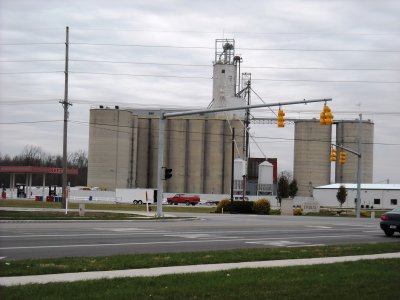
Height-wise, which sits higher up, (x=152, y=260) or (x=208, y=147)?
(x=208, y=147)

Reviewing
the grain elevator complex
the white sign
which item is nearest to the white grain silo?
the grain elevator complex

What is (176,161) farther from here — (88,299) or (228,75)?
(88,299)

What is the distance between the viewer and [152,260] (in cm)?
1356

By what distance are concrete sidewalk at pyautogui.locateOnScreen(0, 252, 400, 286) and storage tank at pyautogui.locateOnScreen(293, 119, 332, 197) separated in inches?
3004

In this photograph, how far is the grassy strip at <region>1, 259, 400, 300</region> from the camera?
29.7 ft

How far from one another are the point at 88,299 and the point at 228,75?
Result: 257 ft

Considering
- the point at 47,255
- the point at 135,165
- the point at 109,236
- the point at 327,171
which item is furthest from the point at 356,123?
the point at 47,255

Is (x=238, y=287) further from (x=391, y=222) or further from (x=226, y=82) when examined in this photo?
(x=226, y=82)

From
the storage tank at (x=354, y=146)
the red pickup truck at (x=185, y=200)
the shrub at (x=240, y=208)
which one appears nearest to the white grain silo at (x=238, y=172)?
the red pickup truck at (x=185, y=200)

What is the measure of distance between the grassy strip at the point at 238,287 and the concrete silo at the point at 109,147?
247ft

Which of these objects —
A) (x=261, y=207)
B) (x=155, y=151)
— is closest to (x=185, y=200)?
(x=155, y=151)

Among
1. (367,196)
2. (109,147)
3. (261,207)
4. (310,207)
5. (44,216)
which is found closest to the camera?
(44,216)

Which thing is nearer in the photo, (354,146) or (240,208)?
(240,208)

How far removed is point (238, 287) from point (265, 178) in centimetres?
7900
